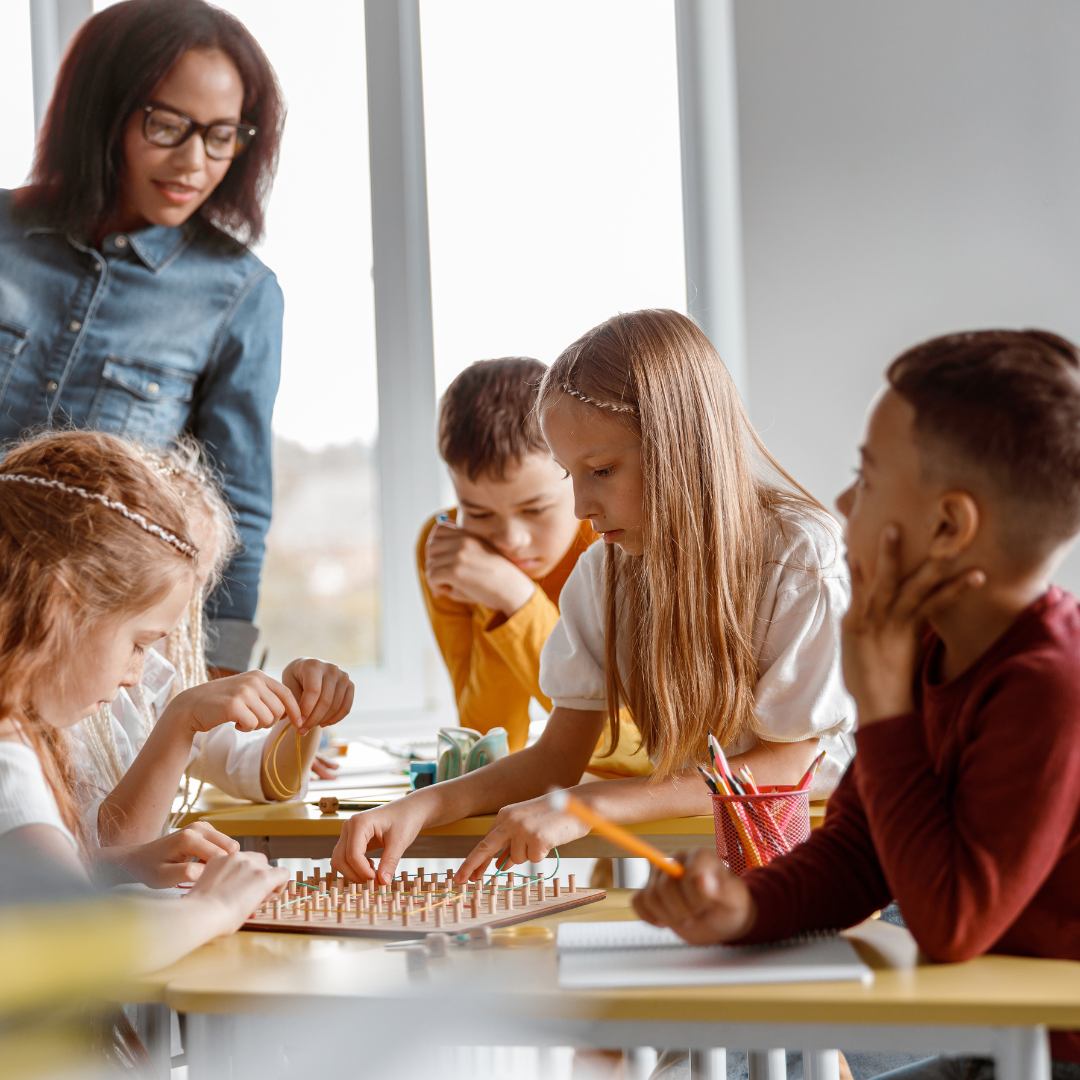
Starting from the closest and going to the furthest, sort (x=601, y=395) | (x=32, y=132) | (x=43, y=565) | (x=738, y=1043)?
(x=738, y=1043) < (x=43, y=565) < (x=601, y=395) < (x=32, y=132)

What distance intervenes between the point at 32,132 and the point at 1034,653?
244cm

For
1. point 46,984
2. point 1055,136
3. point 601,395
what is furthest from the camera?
point 1055,136

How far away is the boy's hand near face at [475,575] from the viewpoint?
6.32 feet

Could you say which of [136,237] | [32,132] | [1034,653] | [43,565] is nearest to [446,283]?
[136,237]

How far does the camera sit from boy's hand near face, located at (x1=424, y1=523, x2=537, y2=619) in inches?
75.9

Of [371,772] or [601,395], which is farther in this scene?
[371,772]

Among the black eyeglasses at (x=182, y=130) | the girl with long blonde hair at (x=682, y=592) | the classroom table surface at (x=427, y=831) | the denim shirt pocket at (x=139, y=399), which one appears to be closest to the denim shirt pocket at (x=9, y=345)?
the denim shirt pocket at (x=139, y=399)

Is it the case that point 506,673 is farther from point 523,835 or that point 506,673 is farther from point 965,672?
point 965,672

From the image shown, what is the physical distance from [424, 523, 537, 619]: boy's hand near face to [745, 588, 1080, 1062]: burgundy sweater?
1218mm

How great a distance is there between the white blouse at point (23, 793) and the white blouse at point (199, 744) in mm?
446

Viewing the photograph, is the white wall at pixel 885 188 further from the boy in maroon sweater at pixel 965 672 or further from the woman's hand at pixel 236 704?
the boy in maroon sweater at pixel 965 672

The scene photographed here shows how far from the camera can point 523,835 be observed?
100 cm

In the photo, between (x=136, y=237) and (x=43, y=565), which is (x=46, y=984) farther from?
(x=136, y=237)

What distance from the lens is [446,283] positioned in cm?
263
